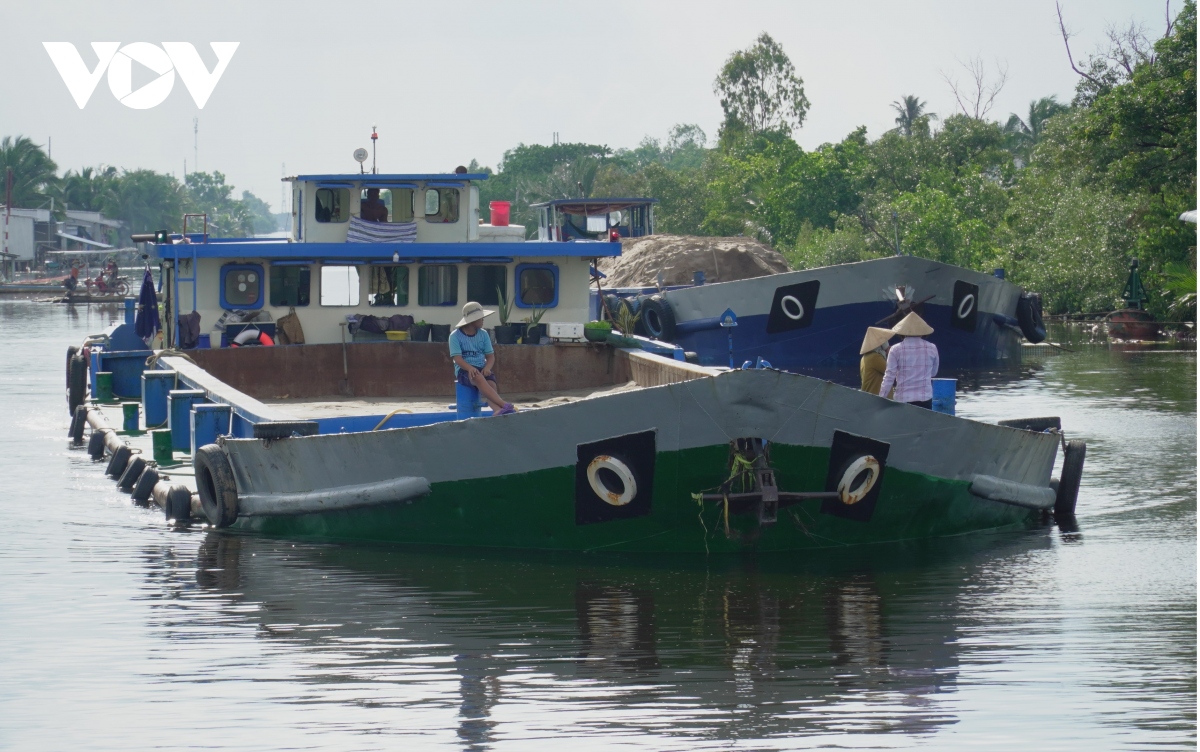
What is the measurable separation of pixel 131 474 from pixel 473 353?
14.3 ft

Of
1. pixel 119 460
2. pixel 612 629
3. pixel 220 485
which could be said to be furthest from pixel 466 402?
pixel 119 460

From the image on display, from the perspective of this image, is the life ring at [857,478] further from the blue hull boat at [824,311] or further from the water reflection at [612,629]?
the blue hull boat at [824,311]

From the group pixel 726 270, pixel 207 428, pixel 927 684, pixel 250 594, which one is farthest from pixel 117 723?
pixel 726 270

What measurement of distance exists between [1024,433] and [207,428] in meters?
7.06

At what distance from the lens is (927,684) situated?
25.6 ft

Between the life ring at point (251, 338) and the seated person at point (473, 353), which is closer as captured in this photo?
the seated person at point (473, 353)

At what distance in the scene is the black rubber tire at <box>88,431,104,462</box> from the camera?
17.0 m

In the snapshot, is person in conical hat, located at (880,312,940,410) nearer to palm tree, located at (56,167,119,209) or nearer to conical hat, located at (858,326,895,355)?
conical hat, located at (858,326,895,355)

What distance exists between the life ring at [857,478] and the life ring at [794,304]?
60.9 ft

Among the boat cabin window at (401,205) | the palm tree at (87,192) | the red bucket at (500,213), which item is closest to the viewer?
the boat cabin window at (401,205)

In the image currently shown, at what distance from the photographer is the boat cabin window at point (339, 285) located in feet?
58.1

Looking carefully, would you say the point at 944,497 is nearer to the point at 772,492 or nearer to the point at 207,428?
the point at 772,492

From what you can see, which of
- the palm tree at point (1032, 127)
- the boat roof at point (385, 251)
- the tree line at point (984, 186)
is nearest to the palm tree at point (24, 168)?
the tree line at point (984, 186)

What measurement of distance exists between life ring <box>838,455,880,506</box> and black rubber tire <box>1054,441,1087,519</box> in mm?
3186
